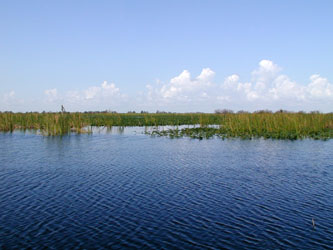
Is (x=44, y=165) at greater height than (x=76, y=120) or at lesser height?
lesser

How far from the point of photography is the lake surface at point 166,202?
8.69m

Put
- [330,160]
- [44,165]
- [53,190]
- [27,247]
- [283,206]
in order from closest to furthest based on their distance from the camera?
[27,247], [283,206], [53,190], [44,165], [330,160]

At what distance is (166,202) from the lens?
1195 centimetres

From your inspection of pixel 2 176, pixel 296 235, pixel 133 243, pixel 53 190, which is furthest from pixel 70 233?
pixel 2 176

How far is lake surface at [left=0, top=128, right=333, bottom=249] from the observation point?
869 centimetres

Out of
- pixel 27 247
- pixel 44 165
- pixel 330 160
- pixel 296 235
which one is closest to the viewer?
pixel 27 247

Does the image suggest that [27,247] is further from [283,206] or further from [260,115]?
[260,115]

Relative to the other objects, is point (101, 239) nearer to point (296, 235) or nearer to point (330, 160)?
point (296, 235)

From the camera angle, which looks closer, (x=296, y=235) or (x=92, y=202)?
(x=296, y=235)

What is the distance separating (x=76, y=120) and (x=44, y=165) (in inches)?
842

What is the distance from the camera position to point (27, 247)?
8.09m

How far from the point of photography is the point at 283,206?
37.7 feet

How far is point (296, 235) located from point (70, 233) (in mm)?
6419

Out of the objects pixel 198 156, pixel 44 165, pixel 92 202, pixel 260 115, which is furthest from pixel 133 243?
pixel 260 115
